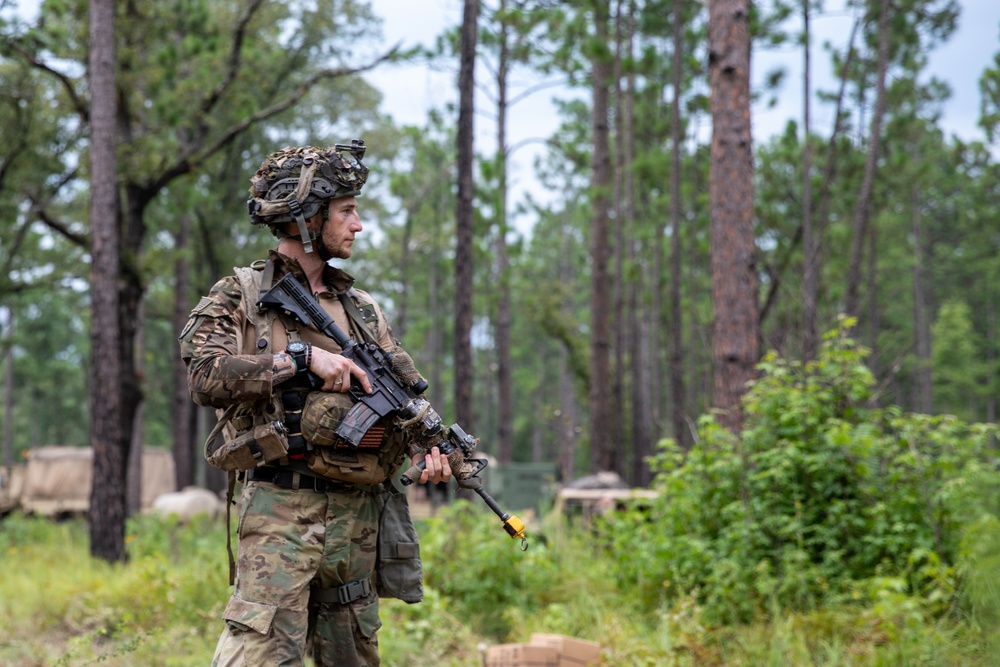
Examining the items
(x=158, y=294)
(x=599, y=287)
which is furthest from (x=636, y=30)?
(x=158, y=294)

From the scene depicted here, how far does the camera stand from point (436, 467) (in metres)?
3.28

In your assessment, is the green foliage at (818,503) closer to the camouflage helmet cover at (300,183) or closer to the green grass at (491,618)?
the green grass at (491,618)

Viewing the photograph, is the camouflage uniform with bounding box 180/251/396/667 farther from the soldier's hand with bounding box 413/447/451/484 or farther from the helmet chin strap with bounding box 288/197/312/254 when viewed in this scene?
the soldier's hand with bounding box 413/447/451/484

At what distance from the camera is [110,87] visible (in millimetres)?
9648

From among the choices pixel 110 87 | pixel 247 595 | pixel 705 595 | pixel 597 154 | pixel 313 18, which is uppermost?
pixel 313 18

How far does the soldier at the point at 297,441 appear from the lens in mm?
3125

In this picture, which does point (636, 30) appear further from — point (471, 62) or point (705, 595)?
point (705, 595)

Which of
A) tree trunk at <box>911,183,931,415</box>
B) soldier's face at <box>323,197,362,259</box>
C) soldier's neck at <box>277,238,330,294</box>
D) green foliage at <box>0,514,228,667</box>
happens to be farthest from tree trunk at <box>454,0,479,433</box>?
tree trunk at <box>911,183,931,415</box>

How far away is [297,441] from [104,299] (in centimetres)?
730

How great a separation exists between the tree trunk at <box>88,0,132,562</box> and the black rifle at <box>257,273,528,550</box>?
7.10 m

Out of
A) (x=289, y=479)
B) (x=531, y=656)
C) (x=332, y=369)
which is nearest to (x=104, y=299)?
(x=531, y=656)

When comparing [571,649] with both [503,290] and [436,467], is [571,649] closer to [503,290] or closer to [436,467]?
[436,467]

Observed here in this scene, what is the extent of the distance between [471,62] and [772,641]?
7516 millimetres

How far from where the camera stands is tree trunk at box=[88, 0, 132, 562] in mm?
9633
